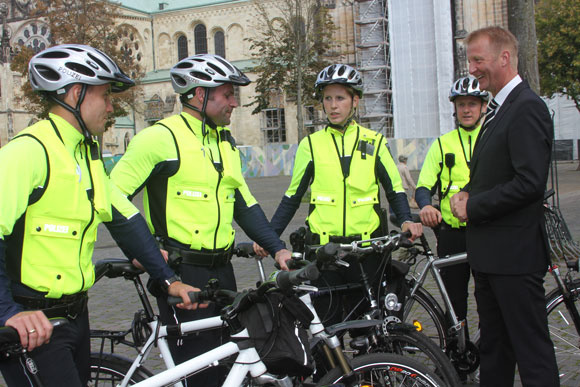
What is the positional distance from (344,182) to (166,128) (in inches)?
54.7

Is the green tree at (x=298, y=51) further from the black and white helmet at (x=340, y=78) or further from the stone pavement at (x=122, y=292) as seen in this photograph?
the black and white helmet at (x=340, y=78)

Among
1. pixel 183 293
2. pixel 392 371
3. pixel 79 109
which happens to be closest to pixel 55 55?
pixel 79 109

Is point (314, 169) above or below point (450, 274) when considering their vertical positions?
above

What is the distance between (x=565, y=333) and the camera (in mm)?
4297

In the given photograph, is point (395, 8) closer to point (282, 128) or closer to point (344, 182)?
point (282, 128)

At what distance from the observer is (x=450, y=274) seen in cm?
490

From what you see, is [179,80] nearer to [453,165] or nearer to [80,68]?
[80,68]

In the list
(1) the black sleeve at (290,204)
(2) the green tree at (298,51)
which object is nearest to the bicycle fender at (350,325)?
(1) the black sleeve at (290,204)

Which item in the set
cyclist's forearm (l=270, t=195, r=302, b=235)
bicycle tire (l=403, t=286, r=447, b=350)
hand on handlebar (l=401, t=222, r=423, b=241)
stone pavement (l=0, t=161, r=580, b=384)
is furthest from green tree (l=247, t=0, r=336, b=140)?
hand on handlebar (l=401, t=222, r=423, b=241)

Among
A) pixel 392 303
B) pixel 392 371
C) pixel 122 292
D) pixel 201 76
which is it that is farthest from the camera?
pixel 122 292

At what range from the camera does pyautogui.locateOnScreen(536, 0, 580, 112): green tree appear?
30.1 metres

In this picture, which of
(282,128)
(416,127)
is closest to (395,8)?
(416,127)

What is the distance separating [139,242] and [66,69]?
0.88m

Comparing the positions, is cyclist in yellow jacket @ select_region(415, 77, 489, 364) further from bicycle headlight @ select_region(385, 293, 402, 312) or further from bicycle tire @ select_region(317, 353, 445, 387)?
bicycle tire @ select_region(317, 353, 445, 387)
